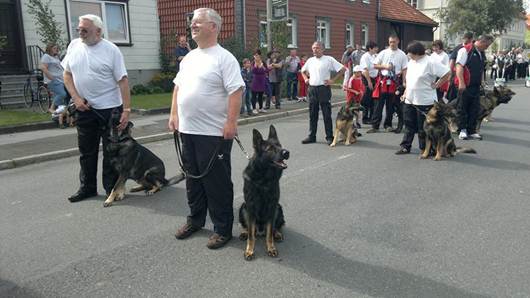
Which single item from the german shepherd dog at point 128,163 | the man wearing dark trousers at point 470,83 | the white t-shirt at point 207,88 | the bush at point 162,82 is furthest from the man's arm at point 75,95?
the bush at point 162,82

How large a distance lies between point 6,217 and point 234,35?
1718cm

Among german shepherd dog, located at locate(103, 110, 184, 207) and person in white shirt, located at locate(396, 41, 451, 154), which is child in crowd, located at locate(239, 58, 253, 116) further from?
german shepherd dog, located at locate(103, 110, 184, 207)

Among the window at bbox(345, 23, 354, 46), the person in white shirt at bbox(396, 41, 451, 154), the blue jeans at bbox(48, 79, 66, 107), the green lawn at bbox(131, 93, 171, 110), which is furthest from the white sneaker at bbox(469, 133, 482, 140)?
the window at bbox(345, 23, 354, 46)

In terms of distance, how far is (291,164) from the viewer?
7680 millimetres

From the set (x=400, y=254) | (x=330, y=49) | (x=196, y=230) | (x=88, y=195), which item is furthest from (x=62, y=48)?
(x=330, y=49)

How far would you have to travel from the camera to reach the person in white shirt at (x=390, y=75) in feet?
33.3

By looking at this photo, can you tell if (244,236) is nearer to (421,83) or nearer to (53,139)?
(421,83)

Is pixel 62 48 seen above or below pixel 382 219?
above

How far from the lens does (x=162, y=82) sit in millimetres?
19328

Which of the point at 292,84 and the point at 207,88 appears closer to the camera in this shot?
the point at 207,88

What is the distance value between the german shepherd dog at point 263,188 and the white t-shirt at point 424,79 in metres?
4.77

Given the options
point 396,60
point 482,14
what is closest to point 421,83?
point 396,60

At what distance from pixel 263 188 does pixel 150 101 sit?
486 inches

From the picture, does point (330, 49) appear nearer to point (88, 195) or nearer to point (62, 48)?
point (62, 48)
